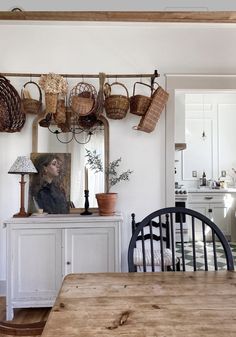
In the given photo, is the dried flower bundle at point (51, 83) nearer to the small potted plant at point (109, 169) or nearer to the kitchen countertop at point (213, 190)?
the small potted plant at point (109, 169)

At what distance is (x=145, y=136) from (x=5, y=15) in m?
1.75

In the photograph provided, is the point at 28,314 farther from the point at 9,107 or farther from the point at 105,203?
the point at 9,107

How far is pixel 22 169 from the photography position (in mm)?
2662

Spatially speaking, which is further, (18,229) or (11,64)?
(11,64)

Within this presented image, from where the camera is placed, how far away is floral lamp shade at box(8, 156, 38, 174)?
2.65 meters

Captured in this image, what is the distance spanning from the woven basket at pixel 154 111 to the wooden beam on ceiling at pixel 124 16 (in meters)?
0.68

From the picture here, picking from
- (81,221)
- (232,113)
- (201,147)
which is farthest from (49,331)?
(232,113)

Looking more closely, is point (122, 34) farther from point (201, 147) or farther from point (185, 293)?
point (201, 147)

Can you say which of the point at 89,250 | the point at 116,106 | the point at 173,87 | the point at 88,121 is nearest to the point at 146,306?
the point at 89,250

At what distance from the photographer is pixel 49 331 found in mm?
908

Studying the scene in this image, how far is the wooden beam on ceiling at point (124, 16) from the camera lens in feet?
9.03

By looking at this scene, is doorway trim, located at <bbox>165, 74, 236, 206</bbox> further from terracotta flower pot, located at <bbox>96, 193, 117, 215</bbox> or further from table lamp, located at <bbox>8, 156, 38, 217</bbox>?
table lamp, located at <bbox>8, 156, 38, 217</bbox>

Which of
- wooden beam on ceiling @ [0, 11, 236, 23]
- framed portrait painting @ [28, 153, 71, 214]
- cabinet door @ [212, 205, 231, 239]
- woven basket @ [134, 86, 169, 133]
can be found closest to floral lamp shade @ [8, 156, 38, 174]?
framed portrait painting @ [28, 153, 71, 214]

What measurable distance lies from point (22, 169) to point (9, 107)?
618 mm
